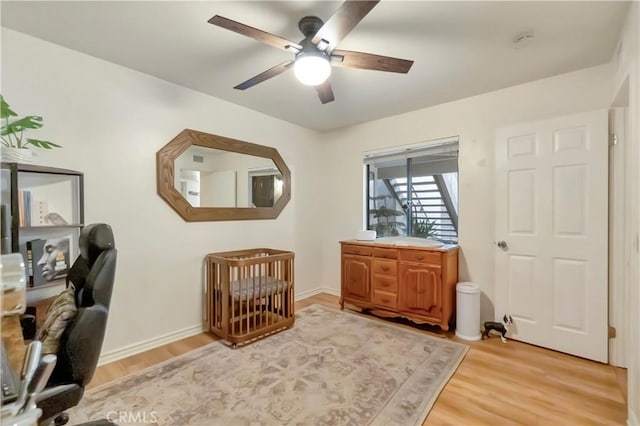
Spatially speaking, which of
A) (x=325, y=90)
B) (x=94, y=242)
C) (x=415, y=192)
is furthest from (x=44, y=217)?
(x=415, y=192)

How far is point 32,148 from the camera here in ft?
6.56

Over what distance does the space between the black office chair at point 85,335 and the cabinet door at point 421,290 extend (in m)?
2.57

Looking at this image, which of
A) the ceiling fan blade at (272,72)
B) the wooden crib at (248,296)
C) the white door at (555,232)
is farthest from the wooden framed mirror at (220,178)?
the white door at (555,232)

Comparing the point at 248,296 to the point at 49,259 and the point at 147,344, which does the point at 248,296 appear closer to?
the point at 147,344

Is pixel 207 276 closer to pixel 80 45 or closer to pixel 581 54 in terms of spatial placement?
pixel 80 45

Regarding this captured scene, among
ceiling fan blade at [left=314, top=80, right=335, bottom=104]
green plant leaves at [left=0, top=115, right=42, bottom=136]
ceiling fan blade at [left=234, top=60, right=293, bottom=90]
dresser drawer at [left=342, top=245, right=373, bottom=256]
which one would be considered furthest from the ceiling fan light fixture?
dresser drawer at [left=342, top=245, right=373, bottom=256]

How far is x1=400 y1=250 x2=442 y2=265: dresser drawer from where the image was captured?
2.84 metres

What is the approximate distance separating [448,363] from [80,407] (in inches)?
98.3

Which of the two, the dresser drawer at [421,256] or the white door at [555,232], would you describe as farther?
the dresser drawer at [421,256]

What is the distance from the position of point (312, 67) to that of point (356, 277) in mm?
2408

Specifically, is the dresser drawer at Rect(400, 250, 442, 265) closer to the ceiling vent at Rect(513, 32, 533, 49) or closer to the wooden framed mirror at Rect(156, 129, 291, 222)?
the wooden framed mirror at Rect(156, 129, 291, 222)

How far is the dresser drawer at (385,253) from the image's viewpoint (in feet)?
10.3

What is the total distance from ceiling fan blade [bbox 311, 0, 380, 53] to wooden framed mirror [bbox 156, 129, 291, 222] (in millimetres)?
1726

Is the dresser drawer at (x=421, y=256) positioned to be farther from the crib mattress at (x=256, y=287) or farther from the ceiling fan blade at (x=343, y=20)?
the ceiling fan blade at (x=343, y=20)
